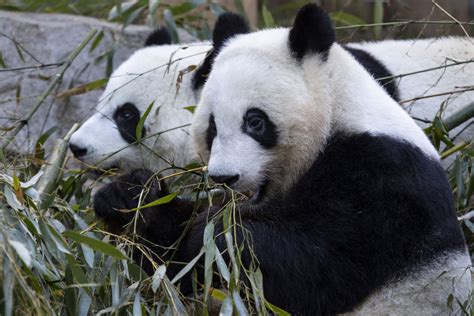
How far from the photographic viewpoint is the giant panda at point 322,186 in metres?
3.03

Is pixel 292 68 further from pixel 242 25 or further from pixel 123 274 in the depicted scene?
pixel 123 274

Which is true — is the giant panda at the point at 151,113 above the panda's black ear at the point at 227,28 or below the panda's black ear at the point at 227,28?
below

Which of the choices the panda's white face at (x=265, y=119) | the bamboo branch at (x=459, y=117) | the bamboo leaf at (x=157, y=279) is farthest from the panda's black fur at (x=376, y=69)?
the bamboo leaf at (x=157, y=279)

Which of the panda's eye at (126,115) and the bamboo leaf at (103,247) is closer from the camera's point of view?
the bamboo leaf at (103,247)

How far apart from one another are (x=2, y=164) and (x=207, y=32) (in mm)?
2651

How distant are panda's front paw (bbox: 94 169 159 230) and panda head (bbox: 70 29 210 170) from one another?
1.96 ft

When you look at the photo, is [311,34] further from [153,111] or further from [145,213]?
[153,111]

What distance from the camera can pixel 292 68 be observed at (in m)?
3.32

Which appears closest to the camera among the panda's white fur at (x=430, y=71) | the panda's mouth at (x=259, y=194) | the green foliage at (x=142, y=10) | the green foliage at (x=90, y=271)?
the green foliage at (x=90, y=271)

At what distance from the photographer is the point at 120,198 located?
11.5 feet

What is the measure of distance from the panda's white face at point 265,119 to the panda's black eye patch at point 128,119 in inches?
42.5

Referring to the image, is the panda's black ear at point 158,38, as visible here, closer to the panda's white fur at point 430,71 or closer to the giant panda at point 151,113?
the giant panda at point 151,113

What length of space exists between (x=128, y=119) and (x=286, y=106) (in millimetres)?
1315

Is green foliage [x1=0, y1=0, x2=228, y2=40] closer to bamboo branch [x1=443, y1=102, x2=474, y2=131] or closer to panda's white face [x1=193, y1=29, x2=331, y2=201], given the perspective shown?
bamboo branch [x1=443, y1=102, x2=474, y2=131]
